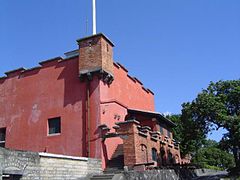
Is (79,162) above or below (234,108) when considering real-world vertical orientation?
below

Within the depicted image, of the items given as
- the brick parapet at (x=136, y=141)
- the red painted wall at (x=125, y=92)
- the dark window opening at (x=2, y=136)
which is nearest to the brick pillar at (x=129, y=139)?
the brick parapet at (x=136, y=141)

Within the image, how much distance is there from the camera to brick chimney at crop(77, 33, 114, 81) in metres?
18.5

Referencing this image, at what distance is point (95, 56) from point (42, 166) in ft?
26.8

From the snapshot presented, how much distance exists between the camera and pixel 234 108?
60.5 ft

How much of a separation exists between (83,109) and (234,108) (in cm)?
917

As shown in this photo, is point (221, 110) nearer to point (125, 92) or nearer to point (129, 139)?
point (129, 139)

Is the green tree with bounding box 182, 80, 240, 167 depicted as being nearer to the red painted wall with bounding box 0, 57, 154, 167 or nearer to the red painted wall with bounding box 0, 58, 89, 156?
the red painted wall with bounding box 0, 57, 154, 167

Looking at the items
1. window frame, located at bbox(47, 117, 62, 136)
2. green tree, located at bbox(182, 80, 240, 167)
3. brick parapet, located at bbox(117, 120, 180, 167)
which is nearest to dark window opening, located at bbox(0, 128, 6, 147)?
window frame, located at bbox(47, 117, 62, 136)

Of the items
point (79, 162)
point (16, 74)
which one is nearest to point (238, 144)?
point (79, 162)

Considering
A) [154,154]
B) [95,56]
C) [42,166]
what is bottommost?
[42,166]

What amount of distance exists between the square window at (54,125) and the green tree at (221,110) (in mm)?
8060

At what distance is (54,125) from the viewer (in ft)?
64.2

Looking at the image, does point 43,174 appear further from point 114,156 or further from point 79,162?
point 114,156

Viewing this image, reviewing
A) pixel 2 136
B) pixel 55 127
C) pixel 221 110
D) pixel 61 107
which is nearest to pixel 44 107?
pixel 61 107
